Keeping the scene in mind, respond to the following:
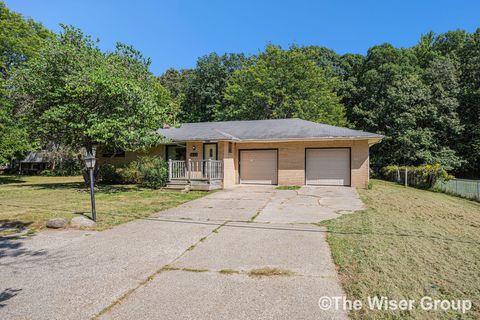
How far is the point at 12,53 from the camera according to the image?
22891 mm

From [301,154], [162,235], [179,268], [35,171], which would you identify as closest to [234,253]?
[179,268]

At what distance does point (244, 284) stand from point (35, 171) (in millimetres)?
39869

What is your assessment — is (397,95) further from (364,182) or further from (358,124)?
(364,182)

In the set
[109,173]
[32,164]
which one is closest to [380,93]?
[109,173]

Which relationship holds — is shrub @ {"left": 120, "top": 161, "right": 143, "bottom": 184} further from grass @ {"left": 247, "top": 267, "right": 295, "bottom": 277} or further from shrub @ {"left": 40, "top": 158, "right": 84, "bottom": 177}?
shrub @ {"left": 40, "top": 158, "right": 84, "bottom": 177}

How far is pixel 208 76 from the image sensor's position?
1393 inches

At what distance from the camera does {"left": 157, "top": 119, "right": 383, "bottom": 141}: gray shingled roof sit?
45.9 feet

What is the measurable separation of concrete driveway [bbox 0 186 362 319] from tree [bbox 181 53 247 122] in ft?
96.1

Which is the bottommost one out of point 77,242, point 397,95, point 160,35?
point 77,242

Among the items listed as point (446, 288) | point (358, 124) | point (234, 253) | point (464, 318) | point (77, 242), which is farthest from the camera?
point (358, 124)

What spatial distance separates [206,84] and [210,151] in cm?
2240

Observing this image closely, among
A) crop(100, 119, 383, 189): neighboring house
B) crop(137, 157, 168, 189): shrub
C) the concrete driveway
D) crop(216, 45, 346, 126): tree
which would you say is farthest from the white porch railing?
crop(216, 45, 346, 126): tree

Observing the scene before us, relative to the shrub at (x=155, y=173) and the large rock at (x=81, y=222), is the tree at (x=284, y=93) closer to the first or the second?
the shrub at (x=155, y=173)

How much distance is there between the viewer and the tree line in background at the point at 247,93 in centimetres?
1240
